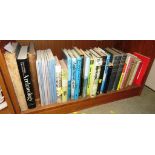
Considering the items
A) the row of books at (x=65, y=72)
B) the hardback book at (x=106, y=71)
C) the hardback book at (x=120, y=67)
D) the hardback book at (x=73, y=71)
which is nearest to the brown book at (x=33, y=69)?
the row of books at (x=65, y=72)

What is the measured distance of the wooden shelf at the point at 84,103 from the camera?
33.0 inches

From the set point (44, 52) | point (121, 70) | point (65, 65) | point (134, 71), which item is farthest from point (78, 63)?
point (134, 71)

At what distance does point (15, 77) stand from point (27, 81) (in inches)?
2.5

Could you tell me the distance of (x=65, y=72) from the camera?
77 centimetres

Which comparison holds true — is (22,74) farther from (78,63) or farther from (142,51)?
(142,51)

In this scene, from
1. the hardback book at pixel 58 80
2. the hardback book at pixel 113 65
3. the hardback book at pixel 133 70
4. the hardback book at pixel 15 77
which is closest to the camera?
the hardback book at pixel 15 77

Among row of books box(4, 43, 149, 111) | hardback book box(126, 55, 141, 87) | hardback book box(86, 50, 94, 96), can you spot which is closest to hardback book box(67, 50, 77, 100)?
row of books box(4, 43, 149, 111)

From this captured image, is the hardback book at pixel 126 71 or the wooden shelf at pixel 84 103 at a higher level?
A: the hardback book at pixel 126 71

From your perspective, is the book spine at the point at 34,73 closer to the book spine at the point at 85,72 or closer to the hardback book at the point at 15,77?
the hardback book at the point at 15,77

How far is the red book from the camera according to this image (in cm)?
96

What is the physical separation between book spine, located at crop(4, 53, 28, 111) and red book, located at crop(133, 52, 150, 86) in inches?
33.0

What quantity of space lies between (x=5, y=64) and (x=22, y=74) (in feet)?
0.33

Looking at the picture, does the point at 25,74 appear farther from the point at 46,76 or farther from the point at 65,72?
the point at 65,72
